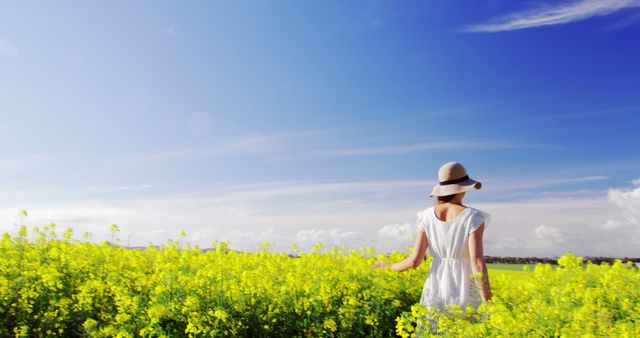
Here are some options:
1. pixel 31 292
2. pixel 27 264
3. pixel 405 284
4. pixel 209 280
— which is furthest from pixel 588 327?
pixel 27 264

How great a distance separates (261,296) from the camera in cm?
567

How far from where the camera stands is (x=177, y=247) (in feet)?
24.9

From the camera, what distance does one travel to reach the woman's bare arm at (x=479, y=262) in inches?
166

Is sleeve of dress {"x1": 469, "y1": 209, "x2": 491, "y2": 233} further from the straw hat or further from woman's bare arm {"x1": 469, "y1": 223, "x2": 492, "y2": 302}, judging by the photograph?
Result: the straw hat

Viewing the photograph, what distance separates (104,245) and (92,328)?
9.19 feet

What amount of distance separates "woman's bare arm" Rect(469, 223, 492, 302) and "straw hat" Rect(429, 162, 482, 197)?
0.39 m

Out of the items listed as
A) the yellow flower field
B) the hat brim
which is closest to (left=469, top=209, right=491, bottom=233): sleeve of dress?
the hat brim

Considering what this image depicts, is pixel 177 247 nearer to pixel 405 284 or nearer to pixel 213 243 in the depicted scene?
pixel 213 243

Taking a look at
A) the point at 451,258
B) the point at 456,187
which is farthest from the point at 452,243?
the point at 456,187

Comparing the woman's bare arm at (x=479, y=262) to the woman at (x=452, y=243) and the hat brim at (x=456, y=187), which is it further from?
the hat brim at (x=456, y=187)

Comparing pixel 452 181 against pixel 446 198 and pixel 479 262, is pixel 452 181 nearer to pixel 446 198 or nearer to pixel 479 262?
pixel 446 198

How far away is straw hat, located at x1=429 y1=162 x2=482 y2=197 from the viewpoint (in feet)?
14.9

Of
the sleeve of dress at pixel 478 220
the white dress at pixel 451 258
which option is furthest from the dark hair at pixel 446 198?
A: the sleeve of dress at pixel 478 220

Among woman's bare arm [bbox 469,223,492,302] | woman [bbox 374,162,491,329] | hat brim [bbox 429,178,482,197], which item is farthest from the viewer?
hat brim [bbox 429,178,482,197]
